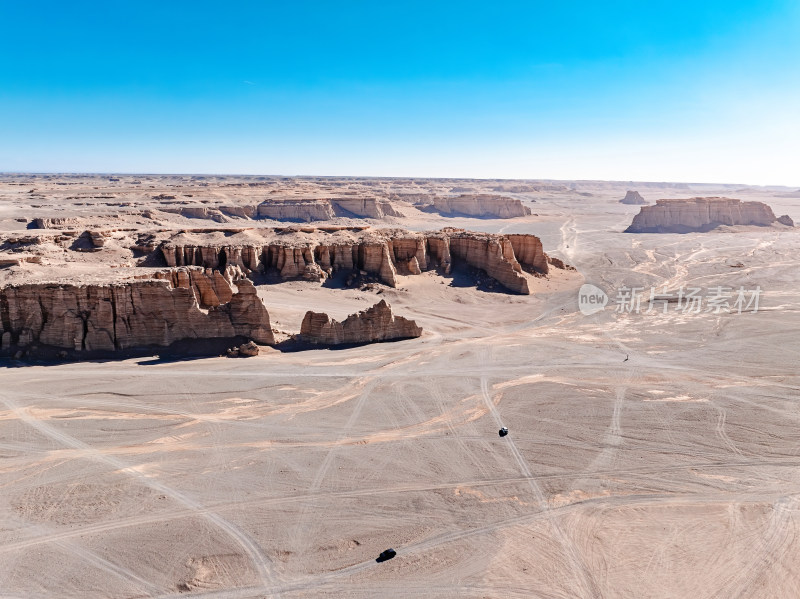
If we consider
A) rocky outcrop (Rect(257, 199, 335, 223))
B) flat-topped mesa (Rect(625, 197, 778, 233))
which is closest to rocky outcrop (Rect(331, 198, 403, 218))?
rocky outcrop (Rect(257, 199, 335, 223))

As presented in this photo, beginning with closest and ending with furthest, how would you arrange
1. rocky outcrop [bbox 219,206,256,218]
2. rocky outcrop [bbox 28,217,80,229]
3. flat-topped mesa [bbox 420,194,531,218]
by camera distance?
rocky outcrop [bbox 28,217,80,229], rocky outcrop [bbox 219,206,256,218], flat-topped mesa [bbox 420,194,531,218]

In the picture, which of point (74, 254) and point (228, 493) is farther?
point (74, 254)

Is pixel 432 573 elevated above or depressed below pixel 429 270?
below

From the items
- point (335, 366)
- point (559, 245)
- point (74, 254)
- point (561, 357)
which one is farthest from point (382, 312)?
point (559, 245)

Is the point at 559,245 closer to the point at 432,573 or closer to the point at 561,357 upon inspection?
the point at 561,357

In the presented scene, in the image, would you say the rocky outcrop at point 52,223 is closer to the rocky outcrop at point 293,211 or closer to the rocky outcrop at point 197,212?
the rocky outcrop at point 197,212

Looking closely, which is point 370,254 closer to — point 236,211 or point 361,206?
point 236,211

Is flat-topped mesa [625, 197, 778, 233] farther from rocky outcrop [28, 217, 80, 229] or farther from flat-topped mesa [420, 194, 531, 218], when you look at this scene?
rocky outcrop [28, 217, 80, 229]

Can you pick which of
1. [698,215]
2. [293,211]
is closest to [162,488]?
[293,211]
